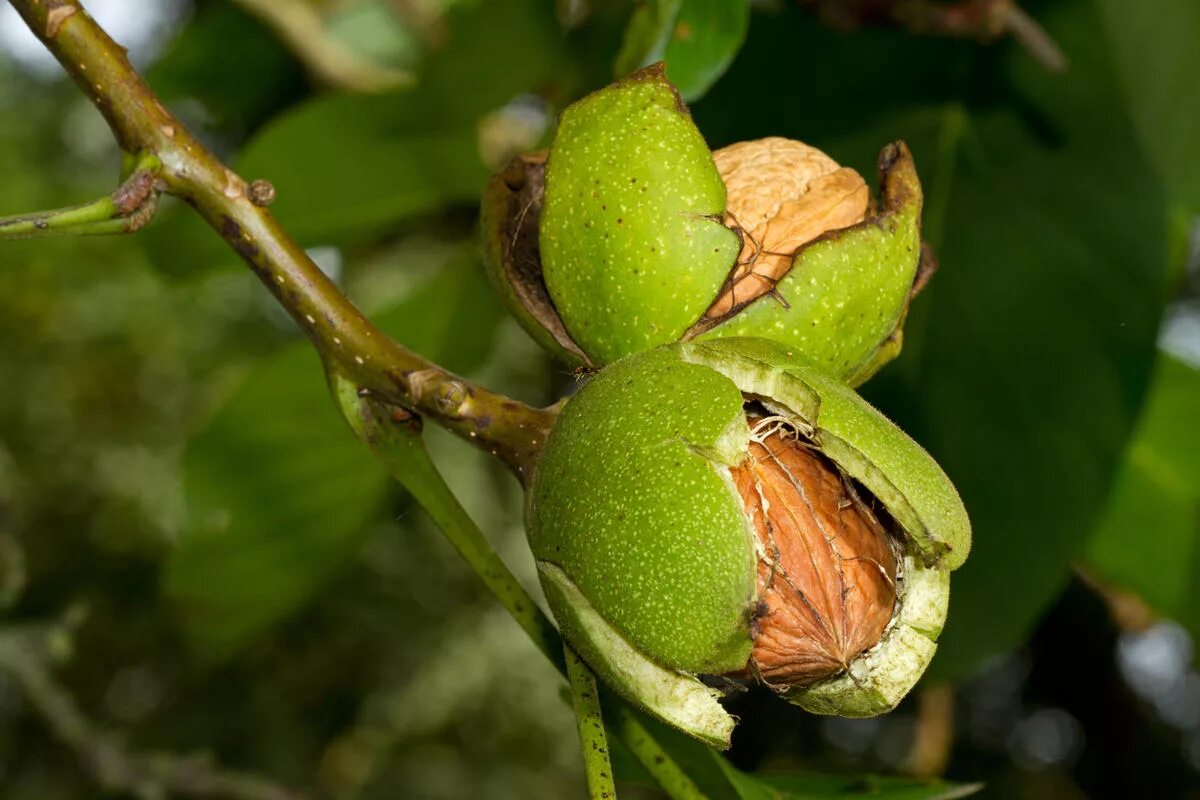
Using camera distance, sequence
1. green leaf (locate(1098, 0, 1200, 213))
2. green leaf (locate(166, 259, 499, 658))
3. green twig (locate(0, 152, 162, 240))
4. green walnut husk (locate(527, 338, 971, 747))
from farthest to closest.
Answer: green leaf (locate(166, 259, 499, 658)) → green leaf (locate(1098, 0, 1200, 213)) → green twig (locate(0, 152, 162, 240)) → green walnut husk (locate(527, 338, 971, 747))

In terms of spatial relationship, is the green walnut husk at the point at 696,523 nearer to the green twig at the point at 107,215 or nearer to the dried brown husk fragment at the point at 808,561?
the dried brown husk fragment at the point at 808,561

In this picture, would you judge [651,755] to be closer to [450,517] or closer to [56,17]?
[450,517]

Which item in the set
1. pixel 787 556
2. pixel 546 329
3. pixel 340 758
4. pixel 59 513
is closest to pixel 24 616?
pixel 59 513

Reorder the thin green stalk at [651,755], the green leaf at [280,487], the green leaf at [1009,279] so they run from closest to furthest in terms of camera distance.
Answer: the thin green stalk at [651,755]
the green leaf at [1009,279]
the green leaf at [280,487]

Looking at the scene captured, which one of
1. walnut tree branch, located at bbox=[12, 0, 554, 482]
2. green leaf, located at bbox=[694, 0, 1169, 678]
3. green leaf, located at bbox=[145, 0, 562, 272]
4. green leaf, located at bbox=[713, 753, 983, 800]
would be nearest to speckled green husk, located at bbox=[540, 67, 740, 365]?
walnut tree branch, located at bbox=[12, 0, 554, 482]

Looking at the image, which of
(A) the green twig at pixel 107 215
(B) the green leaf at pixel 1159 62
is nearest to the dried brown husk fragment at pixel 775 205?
(A) the green twig at pixel 107 215

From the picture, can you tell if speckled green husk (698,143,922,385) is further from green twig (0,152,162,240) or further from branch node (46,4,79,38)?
branch node (46,4,79,38)

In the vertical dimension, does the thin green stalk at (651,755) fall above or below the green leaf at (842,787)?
above
